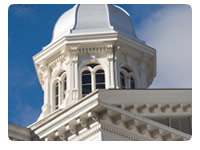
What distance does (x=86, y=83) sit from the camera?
37094mm

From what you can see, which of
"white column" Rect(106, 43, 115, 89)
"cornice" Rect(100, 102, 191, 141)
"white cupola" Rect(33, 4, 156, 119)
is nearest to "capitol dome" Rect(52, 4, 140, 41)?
"white cupola" Rect(33, 4, 156, 119)

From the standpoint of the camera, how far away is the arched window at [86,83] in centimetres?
3653

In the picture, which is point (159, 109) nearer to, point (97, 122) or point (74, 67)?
point (97, 122)

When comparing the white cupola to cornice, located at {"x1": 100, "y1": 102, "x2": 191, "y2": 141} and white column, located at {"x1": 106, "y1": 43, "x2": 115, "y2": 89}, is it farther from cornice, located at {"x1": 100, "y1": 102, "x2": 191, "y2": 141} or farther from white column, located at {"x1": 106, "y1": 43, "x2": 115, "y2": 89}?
cornice, located at {"x1": 100, "y1": 102, "x2": 191, "y2": 141}

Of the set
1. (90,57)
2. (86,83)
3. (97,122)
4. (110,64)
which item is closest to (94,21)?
(90,57)

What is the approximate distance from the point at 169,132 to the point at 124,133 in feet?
5.48

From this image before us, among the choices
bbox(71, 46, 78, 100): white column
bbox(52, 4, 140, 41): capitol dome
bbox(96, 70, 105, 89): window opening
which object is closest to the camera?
bbox(71, 46, 78, 100): white column

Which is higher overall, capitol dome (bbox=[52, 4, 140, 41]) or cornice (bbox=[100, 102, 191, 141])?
capitol dome (bbox=[52, 4, 140, 41])

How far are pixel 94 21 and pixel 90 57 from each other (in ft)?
7.97

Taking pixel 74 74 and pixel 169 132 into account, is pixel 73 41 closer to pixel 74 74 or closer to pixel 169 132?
pixel 74 74

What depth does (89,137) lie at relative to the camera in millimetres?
21672

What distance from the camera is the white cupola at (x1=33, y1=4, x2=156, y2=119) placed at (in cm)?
3706

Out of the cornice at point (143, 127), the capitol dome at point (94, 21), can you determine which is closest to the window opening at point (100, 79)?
the capitol dome at point (94, 21)
